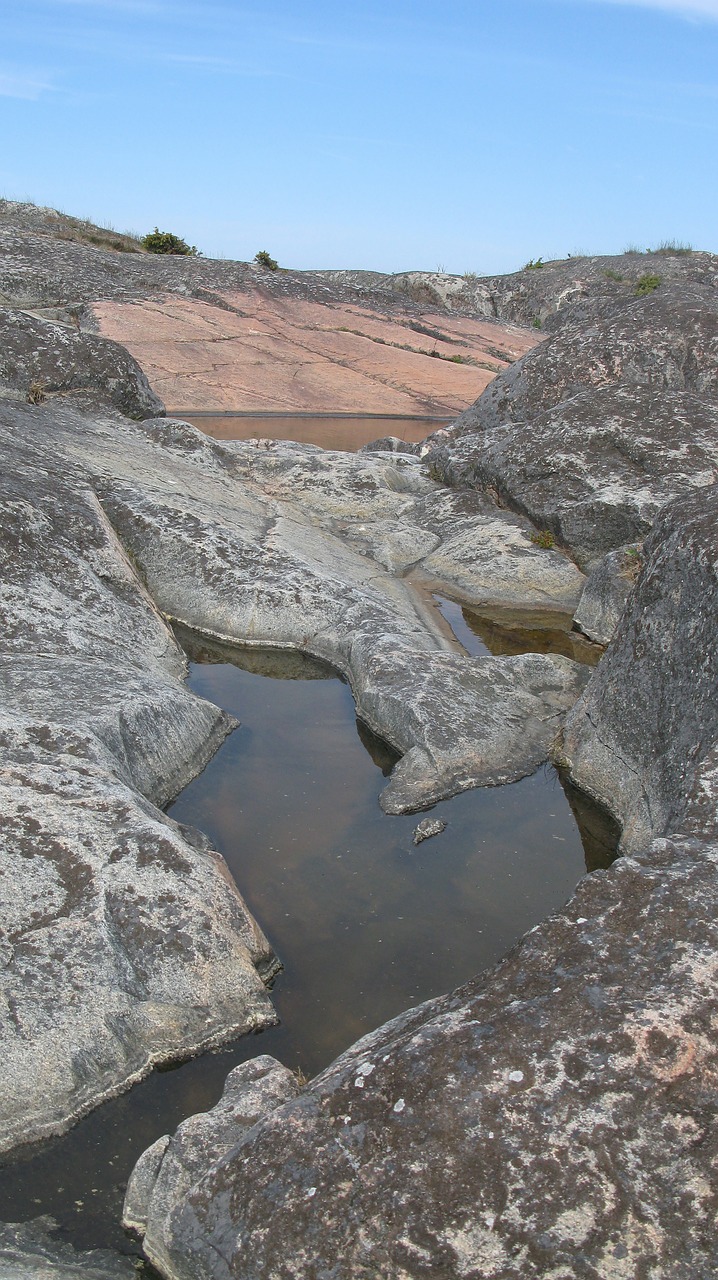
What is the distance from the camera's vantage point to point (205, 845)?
18.3ft

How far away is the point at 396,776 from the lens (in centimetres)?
688

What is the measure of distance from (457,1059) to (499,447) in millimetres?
10433

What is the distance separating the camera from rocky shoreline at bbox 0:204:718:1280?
→ 3086 mm

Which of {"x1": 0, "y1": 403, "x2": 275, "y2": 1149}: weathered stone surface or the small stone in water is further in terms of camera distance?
the small stone in water

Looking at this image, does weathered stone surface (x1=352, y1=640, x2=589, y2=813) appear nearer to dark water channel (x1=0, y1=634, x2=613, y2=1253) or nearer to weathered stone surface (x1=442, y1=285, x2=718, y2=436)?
dark water channel (x1=0, y1=634, x2=613, y2=1253)

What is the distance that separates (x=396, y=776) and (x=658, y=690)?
1.82 meters

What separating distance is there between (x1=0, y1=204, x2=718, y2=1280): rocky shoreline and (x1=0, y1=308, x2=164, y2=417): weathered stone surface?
0.05m

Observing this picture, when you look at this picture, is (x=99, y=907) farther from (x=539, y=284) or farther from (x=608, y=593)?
(x=539, y=284)

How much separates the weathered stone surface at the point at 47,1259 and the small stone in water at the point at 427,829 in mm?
3170

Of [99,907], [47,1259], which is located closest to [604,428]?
[99,907]

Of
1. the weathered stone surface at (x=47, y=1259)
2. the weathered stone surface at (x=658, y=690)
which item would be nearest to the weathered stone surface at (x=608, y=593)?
the weathered stone surface at (x=658, y=690)

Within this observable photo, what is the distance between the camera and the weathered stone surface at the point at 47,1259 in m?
3.38

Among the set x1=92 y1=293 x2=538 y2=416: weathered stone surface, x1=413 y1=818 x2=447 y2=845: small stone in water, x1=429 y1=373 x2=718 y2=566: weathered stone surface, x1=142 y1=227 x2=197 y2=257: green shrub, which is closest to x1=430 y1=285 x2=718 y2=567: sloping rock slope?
x1=429 y1=373 x2=718 y2=566: weathered stone surface

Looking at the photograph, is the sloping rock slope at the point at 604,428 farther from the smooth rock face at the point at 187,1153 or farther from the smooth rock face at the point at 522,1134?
the smooth rock face at the point at 187,1153
